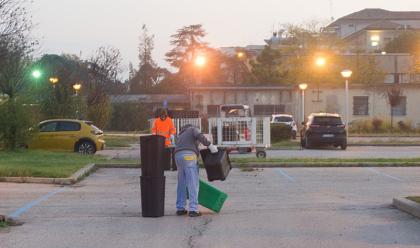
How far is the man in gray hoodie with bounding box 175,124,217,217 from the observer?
10.5m

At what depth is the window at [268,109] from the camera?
171ft

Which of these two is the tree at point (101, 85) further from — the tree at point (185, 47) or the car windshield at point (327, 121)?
the tree at point (185, 47)

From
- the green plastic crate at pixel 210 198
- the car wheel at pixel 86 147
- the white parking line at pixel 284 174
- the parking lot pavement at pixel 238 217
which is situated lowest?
the parking lot pavement at pixel 238 217

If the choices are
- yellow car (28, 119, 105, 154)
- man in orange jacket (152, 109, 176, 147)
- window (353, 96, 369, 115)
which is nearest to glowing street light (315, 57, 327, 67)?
window (353, 96, 369, 115)

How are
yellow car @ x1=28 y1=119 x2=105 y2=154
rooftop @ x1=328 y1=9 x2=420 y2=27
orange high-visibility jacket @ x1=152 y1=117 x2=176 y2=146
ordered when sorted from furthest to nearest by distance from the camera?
rooftop @ x1=328 y1=9 x2=420 y2=27, yellow car @ x1=28 y1=119 x2=105 y2=154, orange high-visibility jacket @ x1=152 y1=117 x2=176 y2=146

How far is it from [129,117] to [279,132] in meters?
24.1

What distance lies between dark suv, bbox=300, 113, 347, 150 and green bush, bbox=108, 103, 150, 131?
26.8m

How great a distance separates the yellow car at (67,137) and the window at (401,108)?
32.7 meters

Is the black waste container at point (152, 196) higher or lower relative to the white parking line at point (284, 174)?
higher

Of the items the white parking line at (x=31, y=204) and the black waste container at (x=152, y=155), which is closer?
the black waste container at (x=152, y=155)

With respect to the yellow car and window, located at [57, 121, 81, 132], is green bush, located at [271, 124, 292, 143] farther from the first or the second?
window, located at [57, 121, 81, 132]

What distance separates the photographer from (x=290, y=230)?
928 centimetres

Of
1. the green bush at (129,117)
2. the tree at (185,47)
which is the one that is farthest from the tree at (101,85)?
the tree at (185,47)

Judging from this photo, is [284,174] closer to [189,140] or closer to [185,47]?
[189,140]
